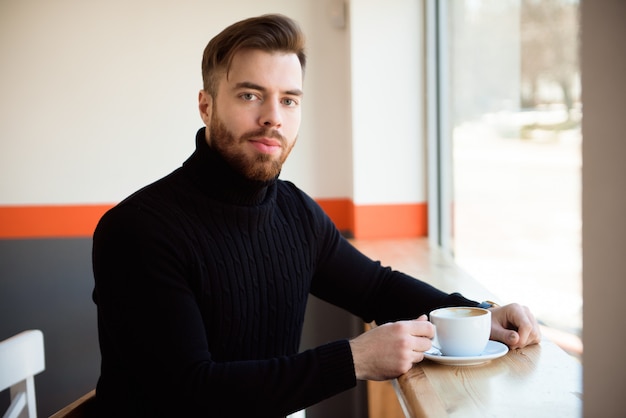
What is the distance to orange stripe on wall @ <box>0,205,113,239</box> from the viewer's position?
305cm

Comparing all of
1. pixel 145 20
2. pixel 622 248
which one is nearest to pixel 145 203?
pixel 622 248

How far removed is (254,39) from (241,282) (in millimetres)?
482

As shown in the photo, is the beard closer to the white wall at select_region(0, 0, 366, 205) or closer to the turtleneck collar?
the turtleneck collar

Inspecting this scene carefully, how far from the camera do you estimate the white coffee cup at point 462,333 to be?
111cm

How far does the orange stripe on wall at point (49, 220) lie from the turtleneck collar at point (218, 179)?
1.77 metres

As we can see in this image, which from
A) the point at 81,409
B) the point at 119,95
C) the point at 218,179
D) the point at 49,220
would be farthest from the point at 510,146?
the point at 49,220

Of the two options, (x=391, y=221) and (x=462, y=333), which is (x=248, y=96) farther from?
(x=391, y=221)

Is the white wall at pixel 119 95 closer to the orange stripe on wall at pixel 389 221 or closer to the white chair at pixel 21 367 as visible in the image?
the orange stripe on wall at pixel 389 221

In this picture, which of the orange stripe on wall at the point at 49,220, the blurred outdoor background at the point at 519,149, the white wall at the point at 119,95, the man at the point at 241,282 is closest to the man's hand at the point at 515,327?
the man at the point at 241,282

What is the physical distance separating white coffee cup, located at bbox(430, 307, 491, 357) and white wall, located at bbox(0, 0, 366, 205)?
1.81m

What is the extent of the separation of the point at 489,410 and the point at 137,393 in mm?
639

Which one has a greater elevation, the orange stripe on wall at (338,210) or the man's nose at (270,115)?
the man's nose at (270,115)

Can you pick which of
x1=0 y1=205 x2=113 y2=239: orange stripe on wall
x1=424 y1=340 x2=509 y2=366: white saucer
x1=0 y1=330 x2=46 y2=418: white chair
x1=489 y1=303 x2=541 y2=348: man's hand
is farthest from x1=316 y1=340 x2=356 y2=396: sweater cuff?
x1=0 y1=205 x2=113 y2=239: orange stripe on wall

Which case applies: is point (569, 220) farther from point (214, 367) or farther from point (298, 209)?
point (214, 367)
